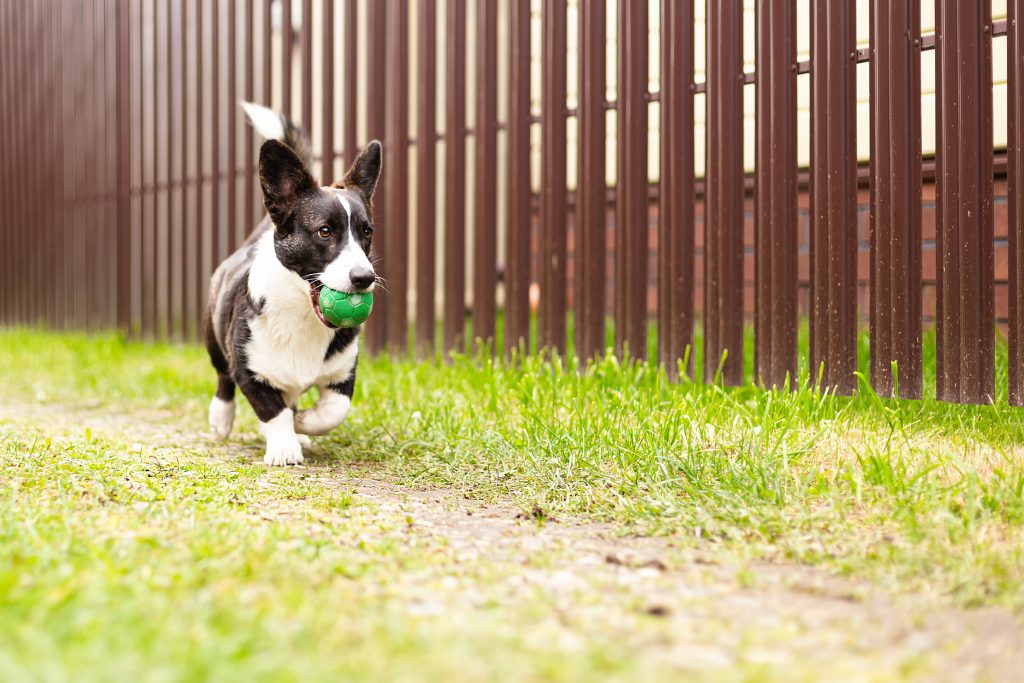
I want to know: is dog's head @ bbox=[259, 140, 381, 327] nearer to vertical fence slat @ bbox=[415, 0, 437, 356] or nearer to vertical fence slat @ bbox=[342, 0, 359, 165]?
vertical fence slat @ bbox=[415, 0, 437, 356]

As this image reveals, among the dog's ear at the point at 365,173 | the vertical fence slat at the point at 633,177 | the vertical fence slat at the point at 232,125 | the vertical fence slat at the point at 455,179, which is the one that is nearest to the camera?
the dog's ear at the point at 365,173

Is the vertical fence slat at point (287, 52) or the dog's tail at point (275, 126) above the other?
the vertical fence slat at point (287, 52)

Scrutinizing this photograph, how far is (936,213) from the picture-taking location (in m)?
3.32

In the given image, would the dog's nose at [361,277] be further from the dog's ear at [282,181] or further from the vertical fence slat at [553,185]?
the vertical fence slat at [553,185]

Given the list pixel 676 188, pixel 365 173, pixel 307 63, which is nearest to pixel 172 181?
pixel 307 63

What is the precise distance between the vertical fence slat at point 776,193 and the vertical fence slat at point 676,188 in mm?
338

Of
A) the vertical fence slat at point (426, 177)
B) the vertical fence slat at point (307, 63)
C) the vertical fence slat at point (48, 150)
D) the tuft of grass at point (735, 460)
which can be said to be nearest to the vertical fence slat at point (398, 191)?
the vertical fence slat at point (426, 177)

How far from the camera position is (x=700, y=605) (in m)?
1.88

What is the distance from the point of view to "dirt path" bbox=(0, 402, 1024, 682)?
63.9 inches

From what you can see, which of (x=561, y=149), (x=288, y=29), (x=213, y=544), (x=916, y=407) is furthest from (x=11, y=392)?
(x=916, y=407)

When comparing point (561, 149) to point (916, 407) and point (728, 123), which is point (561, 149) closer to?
point (728, 123)

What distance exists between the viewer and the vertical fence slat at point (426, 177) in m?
5.28

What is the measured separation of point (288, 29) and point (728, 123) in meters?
3.43

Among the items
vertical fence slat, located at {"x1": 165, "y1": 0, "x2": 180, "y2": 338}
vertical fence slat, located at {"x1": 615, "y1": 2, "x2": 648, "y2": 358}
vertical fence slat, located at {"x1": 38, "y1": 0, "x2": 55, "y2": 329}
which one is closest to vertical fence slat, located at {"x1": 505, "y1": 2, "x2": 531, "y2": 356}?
vertical fence slat, located at {"x1": 615, "y1": 2, "x2": 648, "y2": 358}
